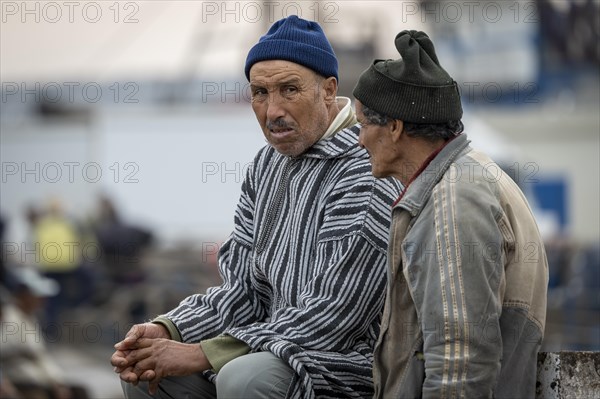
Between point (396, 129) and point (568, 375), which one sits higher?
point (396, 129)

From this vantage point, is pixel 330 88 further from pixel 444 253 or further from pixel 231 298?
pixel 444 253

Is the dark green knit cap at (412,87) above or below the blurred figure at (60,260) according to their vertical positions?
above

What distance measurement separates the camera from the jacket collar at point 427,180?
335 centimetres

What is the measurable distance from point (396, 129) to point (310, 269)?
66 centimetres

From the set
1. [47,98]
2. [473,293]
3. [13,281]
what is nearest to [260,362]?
[473,293]

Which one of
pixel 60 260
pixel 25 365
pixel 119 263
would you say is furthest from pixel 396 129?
pixel 119 263

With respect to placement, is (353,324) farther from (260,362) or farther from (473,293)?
(473,293)

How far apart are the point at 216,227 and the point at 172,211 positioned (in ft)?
3.51

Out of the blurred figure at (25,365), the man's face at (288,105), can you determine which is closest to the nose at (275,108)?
the man's face at (288,105)

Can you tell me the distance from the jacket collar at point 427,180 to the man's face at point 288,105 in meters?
0.65

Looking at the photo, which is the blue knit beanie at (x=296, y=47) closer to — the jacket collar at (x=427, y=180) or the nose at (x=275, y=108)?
the nose at (x=275, y=108)

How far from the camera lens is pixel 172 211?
24734 mm

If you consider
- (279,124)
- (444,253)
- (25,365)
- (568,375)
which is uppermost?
(279,124)

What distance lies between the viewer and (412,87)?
3.38 meters
